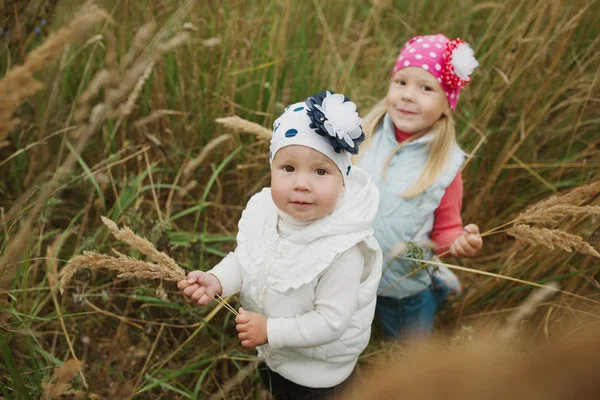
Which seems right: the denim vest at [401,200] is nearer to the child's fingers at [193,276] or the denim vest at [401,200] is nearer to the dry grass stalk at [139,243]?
the child's fingers at [193,276]

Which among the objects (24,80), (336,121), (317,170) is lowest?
(317,170)

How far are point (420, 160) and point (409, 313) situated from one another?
2.00 feet

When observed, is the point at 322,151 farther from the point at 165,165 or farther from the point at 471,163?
the point at 471,163

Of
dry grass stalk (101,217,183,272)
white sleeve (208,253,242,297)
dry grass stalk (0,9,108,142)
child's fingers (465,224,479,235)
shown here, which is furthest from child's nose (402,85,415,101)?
dry grass stalk (0,9,108,142)

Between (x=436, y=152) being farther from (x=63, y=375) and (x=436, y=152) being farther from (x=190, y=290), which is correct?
(x=63, y=375)

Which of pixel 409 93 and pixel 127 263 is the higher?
pixel 409 93

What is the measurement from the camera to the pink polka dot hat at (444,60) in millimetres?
1910

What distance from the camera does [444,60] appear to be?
77.1 inches

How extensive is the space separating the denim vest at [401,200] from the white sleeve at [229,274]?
0.58 m

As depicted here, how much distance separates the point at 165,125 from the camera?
2586 millimetres

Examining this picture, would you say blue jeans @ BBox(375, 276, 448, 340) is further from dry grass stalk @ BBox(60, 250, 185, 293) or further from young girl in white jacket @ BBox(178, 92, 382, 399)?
dry grass stalk @ BBox(60, 250, 185, 293)

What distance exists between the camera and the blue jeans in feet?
7.04

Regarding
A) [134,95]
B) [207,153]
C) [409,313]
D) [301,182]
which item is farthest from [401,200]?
[134,95]

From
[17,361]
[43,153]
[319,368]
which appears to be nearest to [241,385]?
[319,368]
